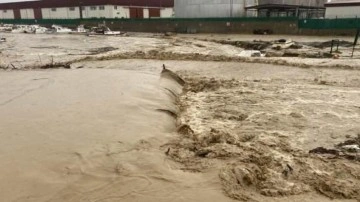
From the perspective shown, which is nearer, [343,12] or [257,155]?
[257,155]

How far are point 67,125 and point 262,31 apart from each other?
37.0m

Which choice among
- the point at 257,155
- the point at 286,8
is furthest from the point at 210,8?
the point at 257,155

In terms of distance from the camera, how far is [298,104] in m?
11.9

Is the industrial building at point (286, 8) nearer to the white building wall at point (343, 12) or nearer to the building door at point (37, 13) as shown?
the white building wall at point (343, 12)

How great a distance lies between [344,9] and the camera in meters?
40.7

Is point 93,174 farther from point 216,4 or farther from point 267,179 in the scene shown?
point 216,4

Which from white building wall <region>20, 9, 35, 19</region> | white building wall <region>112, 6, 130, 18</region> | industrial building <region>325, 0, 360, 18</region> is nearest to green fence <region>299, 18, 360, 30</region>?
industrial building <region>325, 0, 360, 18</region>

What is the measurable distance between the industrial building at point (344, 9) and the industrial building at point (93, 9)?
38.2 metres

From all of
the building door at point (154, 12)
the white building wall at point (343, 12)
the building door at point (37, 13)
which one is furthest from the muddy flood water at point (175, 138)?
the building door at point (37, 13)

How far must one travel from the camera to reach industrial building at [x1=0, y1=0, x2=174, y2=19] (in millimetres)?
65750

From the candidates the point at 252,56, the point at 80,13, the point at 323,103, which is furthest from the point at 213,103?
the point at 80,13

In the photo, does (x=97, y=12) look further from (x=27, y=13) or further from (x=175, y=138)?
(x=175, y=138)

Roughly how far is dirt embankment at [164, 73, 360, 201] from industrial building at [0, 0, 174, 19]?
5793 cm

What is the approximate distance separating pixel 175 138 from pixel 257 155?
195 centimetres
